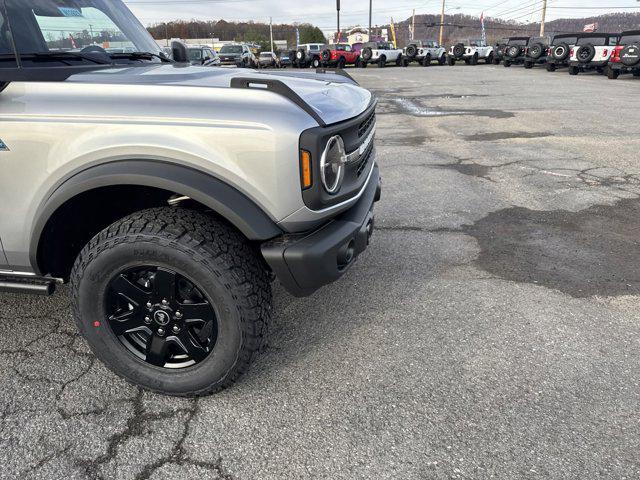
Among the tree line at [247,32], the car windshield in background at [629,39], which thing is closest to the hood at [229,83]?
the car windshield in background at [629,39]

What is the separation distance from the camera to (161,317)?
223 cm

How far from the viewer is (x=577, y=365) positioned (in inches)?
100

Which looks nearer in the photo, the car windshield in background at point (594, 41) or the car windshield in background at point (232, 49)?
the car windshield in background at point (594, 41)

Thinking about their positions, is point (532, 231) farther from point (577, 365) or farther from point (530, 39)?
point (530, 39)

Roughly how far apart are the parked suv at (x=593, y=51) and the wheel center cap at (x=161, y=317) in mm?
21521

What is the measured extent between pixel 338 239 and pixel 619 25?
129521mm

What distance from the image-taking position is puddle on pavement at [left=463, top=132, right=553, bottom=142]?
832 cm

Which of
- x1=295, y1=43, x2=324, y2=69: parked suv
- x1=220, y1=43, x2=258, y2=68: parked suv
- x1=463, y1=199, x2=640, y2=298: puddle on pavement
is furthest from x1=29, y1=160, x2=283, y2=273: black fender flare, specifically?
x1=295, y1=43, x2=324, y2=69: parked suv

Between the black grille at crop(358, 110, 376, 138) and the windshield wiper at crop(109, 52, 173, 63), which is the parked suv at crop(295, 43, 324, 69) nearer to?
the windshield wiper at crop(109, 52, 173, 63)

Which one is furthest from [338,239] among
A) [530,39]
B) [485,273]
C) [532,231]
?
[530,39]

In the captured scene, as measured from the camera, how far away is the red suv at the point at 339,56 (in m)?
33.5

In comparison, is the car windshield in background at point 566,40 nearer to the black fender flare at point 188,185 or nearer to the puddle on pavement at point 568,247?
the puddle on pavement at point 568,247

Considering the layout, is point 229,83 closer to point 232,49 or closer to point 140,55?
point 140,55

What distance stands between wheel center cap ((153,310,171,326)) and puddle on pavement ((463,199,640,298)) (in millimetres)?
2412
